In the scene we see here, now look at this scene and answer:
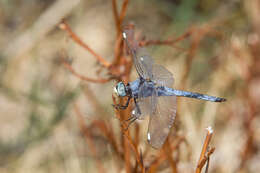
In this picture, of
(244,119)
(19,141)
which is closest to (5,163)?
(19,141)

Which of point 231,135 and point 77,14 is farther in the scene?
point 77,14

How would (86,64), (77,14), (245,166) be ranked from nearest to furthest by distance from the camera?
(245,166) < (77,14) < (86,64)

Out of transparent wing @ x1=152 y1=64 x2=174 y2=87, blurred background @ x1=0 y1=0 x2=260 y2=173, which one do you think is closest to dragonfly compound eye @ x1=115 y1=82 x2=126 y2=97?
transparent wing @ x1=152 y1=64 x2=174 y2=87

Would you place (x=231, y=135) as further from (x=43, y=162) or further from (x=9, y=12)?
(x=9, y=12)

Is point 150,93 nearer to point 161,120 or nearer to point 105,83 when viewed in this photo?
point 161,120

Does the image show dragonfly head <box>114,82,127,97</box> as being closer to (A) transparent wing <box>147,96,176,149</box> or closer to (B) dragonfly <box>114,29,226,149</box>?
(B) dragonfly <box>114,29,226,149</box>

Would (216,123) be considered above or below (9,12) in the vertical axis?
below

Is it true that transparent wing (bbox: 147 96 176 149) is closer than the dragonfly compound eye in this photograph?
Yes
